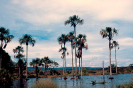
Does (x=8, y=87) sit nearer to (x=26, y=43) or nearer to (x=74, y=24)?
(x=74, y=24)

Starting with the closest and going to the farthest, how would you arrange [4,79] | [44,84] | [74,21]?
[44,84] → [4,79] → [74,21]

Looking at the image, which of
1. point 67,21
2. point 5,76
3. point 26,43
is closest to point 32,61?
point 26,43

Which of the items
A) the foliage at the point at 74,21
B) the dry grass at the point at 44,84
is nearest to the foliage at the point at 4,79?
the dry grass at the point at 44,84

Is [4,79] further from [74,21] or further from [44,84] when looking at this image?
[74,21]

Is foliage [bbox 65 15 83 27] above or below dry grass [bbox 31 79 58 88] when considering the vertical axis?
above

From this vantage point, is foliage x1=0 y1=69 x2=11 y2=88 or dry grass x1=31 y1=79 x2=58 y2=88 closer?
dry grass x1=31 y1=79 x2=58 y2=88

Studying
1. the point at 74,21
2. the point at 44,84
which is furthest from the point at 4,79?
the point at 74,21

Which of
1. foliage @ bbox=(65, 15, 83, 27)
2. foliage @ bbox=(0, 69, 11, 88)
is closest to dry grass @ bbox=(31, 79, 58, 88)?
foliage @ bbox=(0, 69, 11, 88)

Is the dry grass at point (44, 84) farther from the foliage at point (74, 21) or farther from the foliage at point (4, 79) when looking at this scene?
the foliage at point (74, 21)

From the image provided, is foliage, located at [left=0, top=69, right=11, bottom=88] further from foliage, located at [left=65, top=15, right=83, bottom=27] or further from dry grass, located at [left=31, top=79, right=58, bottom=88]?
foliage, located at [left=65, top=15, right=83, bottom=27]

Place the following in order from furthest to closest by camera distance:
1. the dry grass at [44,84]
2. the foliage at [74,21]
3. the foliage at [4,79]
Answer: the foliage at [74,21] < the foliage at [4,79] < the dry grass at [44,84]

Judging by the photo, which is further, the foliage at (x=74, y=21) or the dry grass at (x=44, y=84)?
the foliage at (x=74, y=21)

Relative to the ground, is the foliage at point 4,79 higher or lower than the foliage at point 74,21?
lower

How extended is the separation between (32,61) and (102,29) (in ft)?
146
